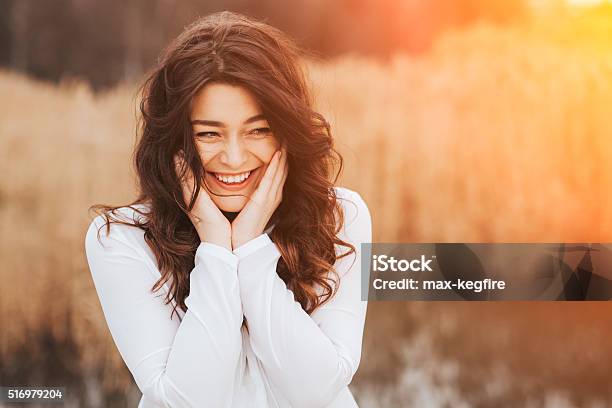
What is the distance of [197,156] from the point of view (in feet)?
→ 5.47

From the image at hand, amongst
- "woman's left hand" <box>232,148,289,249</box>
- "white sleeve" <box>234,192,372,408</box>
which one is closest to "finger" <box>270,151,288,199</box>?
"woman's left hand" <box>232,148,289,249</box>

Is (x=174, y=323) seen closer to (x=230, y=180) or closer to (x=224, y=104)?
(x=230, y=180)

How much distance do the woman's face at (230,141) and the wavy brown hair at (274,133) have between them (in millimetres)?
26

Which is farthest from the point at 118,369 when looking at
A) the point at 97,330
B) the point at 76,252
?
the point at 76,252

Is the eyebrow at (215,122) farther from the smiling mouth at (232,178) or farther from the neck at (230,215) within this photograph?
the neck at (230,215)

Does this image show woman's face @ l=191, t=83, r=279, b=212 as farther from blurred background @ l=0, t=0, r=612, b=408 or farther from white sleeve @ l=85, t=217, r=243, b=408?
blurred background @ l=0, t=0, r=612, b=408

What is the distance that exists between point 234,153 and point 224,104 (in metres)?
0.12

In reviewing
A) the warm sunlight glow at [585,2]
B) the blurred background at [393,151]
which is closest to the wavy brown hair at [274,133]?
the blurred background at [393,151]

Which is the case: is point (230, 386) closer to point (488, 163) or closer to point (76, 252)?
point (76, 252)

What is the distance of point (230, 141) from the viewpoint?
5.51 ft

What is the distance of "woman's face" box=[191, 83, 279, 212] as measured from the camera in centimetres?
165

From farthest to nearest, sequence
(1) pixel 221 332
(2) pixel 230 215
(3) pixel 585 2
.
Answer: (3) pixel 585 2 → (2) pixel 230 215 → (1) pixel 221 332

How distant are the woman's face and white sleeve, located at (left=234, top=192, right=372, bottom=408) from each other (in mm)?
147

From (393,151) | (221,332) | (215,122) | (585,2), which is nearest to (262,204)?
(215,122)
